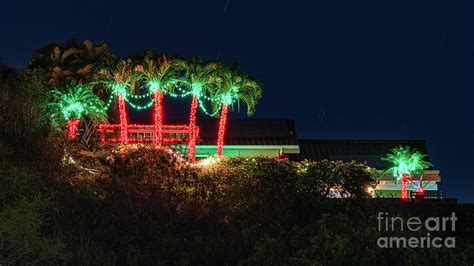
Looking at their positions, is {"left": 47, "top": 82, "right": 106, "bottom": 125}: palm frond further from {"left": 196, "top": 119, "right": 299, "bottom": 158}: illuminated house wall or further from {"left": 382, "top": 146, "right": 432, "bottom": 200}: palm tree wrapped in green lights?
{"left": 382, "top": 146, "right": 432, "bottom": 200}: palm tree wrapped in green lights

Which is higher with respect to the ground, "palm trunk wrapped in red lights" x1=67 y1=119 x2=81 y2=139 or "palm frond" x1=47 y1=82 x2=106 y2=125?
"palm frond" x1=47 y1=82 x2=106 y2=125

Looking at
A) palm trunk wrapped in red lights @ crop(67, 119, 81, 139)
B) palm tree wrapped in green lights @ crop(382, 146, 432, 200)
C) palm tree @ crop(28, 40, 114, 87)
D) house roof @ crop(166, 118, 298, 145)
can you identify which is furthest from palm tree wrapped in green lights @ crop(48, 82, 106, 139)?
palm tree wrapped in green lights @ crop(382, 146, 432, 200)

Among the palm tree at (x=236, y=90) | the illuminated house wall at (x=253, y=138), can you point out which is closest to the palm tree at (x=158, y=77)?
the palm tree at (x=236, y=90)

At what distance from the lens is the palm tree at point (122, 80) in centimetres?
2517

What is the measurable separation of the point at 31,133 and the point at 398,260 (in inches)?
316

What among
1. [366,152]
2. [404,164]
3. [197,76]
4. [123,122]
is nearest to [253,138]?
[366,152]

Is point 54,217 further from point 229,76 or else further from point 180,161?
point 229,76

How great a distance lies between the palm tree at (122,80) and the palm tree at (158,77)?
0.57 meters

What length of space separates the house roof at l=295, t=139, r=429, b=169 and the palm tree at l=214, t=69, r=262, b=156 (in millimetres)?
10616

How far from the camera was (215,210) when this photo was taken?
44.1 feet

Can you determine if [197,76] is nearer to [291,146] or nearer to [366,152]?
[291,146]

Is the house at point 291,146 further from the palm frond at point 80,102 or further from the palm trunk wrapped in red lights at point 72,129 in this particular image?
the palm trunk wrapped in red lights at point 72,129

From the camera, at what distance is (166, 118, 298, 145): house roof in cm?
3406

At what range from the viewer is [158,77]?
82.5ft
